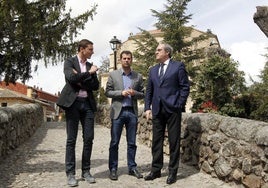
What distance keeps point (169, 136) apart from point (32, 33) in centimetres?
1071

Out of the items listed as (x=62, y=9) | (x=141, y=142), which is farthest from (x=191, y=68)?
(x=141, y=142)

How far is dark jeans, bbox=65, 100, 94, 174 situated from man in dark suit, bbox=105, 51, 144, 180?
1.53 ft

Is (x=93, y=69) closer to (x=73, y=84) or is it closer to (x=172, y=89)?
(x=73, y=84)

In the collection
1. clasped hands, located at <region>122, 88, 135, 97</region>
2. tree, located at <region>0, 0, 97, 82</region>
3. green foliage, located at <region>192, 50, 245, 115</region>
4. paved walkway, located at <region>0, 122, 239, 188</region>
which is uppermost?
Answer: tree, located at <region>0, 0, 97, 82</region>

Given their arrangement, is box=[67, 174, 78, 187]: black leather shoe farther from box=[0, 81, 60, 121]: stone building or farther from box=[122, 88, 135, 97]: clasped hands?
box=[0, 81, 60, 121]: stone building

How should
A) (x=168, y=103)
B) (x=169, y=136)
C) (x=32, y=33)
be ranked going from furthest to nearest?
(x=32, y=33) < (x=169, y=136) < (x=168, y=103)

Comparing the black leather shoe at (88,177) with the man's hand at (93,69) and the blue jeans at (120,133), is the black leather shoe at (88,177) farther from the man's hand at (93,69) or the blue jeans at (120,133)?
the man's hand at (93,69)

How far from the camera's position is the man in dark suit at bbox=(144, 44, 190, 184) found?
5.17m

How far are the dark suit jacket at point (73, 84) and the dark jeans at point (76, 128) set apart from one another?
3.8 inches

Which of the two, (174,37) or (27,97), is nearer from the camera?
(174,37)

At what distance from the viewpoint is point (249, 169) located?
4.55 meters

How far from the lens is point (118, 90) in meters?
5.49

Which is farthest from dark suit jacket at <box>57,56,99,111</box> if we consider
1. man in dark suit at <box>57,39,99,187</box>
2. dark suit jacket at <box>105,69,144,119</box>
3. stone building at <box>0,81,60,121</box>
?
stone building at <box>0,81,60,121</box>

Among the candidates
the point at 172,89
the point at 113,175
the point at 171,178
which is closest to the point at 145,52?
the point at 172,89
